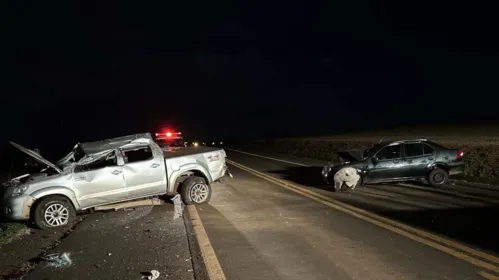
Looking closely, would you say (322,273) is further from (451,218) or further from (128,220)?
(128,220)

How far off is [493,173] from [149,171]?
11.5 metres

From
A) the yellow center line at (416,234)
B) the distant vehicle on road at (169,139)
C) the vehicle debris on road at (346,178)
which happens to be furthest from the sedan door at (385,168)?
the distant vehicle on road at (169,139)

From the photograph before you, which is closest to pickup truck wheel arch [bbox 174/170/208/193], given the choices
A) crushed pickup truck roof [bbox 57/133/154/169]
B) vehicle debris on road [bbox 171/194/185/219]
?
vehicle debris on road [bbox 171/194/185/219]

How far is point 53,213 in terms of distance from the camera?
916cm

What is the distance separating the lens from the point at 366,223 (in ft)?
26.3

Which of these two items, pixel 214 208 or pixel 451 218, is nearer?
pixel 451 218

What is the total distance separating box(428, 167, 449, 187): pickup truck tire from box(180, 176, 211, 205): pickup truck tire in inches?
284

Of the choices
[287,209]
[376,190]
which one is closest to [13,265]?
[287,209]

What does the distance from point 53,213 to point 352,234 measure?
22.1 feet

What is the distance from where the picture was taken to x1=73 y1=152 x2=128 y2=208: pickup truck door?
9.50m

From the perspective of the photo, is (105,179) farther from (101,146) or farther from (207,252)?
(207,252)

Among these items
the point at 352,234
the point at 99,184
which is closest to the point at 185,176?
the point at 99,184

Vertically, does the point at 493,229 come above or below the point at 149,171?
below

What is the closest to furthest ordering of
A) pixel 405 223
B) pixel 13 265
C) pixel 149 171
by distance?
pixel 13 265 → pixel 405 223 → pixel 149 171
